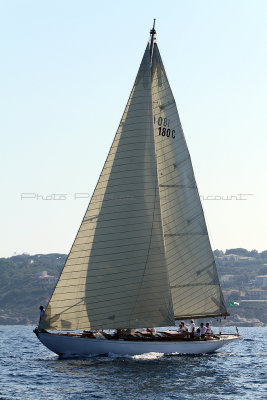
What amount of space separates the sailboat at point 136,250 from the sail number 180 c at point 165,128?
2.4 inches

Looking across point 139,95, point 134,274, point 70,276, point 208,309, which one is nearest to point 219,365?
point 208,309

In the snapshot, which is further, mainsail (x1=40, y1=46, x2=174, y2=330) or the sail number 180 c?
the sail number 180 c

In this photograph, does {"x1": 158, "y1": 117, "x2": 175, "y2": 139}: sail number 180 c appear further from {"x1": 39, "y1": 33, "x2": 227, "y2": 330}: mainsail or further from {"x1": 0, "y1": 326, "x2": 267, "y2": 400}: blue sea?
{"x1": 0, "y1": 326, "x2": 267, "y2": 400}: blue sea

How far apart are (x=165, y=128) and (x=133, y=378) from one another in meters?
16.6

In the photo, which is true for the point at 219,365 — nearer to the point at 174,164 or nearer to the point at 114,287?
the point at 114,287

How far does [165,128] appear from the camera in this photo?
4500 cm

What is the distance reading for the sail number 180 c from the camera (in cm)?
4481

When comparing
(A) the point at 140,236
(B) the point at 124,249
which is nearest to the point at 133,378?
(B) the point at 124,249

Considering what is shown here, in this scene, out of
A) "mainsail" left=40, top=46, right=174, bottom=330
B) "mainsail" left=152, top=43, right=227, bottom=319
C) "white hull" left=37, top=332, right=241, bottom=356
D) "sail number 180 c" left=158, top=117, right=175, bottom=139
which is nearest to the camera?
"mainsail" left=40, top=46, right=174, bottom=330

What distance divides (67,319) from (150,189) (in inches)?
344

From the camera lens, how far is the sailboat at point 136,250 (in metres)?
40.4

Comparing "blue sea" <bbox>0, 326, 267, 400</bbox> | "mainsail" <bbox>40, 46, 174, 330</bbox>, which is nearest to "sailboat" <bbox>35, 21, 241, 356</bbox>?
"mainsail" <bbox>40, 46, 174, 330</bbox>

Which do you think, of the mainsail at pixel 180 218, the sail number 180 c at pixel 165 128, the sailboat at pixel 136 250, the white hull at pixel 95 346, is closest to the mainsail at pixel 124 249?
the sailboat at pixel 136 250

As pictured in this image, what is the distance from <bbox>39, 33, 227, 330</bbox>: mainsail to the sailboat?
0.06m
